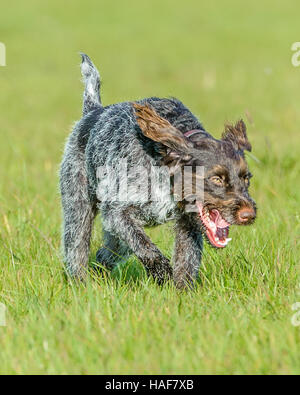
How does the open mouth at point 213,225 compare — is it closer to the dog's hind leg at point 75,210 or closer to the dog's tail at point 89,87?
the dog's hind leg at point 75,210

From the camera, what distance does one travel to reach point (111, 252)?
5672 mm

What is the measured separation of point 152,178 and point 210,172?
48 centimetres

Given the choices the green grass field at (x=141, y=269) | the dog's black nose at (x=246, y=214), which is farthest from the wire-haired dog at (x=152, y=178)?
the green grass field at (x=141, y=269)

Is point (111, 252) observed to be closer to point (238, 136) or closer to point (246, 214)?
point (238, 136)

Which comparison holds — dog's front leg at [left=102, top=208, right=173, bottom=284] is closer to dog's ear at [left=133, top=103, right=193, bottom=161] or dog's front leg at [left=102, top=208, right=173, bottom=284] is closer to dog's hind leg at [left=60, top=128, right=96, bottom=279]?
dog's hind leg at [left=60, top=128, right=96, bottom=279]

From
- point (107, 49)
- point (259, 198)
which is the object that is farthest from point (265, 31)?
point (259, 198)

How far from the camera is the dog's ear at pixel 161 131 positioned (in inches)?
177

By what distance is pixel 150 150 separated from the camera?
4.79m

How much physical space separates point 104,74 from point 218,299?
14044 mm

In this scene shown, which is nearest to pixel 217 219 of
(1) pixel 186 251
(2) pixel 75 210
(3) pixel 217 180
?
(3) pixel 217 180

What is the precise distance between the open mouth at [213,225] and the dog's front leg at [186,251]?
0.78 ft

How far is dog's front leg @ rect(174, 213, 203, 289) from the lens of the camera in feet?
15.9

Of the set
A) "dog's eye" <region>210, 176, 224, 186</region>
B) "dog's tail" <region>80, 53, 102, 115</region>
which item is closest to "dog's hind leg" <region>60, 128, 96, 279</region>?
"dog's tail" <region>80, 53, 102, 115</region>

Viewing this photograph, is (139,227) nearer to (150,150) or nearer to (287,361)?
(150,150)
